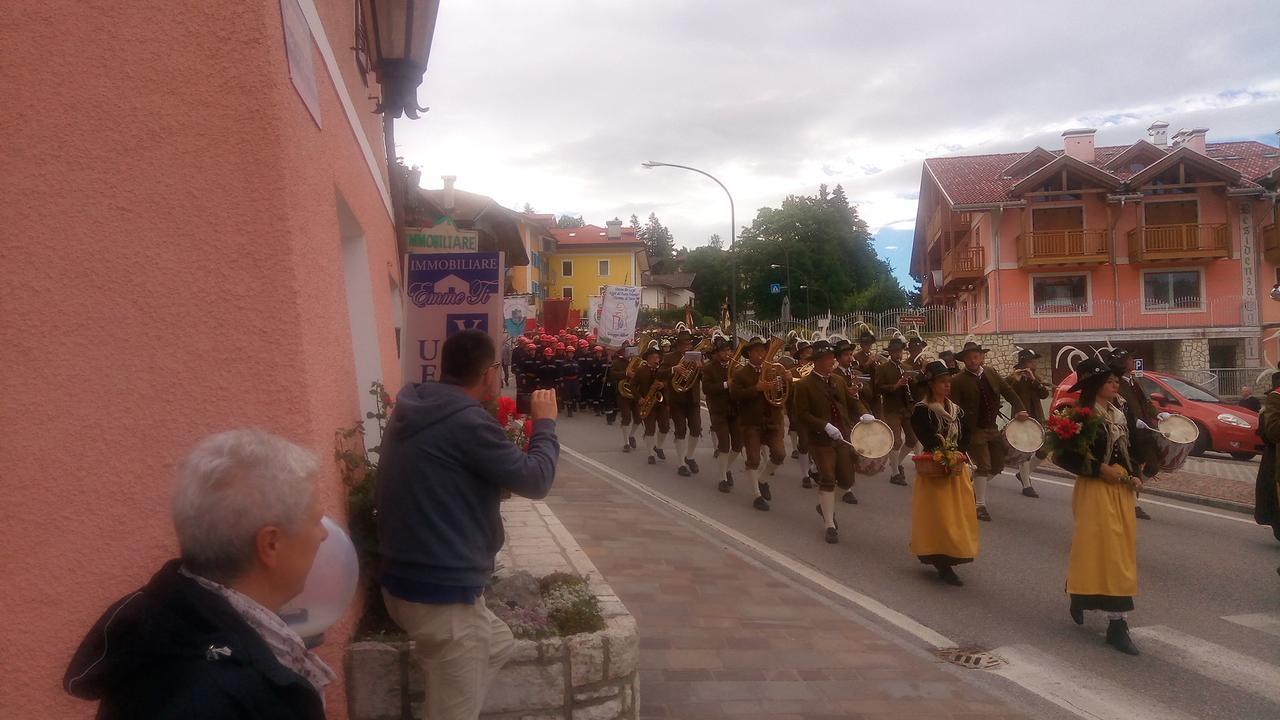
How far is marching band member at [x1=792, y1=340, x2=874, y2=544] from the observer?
9.18 m

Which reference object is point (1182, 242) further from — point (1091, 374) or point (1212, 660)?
point (1212, 660)

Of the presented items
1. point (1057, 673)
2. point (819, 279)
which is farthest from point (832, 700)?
point (819, 279)

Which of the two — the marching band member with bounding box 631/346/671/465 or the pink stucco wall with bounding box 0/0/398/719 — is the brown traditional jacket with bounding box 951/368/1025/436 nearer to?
the marching band member with bounding box 631/346/671/465

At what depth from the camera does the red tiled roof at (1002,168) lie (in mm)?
34438

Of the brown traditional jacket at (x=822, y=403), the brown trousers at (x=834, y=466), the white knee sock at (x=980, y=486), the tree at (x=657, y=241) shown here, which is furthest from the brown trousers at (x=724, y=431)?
the tree at (x=657, y=241)

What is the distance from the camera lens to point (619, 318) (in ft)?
72.0

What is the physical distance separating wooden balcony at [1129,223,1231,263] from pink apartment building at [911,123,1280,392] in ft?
0.12

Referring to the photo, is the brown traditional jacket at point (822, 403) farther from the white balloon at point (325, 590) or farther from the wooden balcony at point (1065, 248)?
the wooden balcony at point (1065, 248)

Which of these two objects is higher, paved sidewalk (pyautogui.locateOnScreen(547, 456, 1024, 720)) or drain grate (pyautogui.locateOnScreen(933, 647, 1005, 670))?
paved sidewalk (pyautogui.locateOnScreen(547, 456, 1024, 720))

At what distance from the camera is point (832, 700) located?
4746 millimetres

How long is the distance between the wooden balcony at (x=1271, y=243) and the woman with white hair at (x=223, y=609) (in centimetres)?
3817

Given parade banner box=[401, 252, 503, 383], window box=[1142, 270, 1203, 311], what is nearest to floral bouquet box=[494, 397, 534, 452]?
parade banner box=[401, 252, 503, 383]

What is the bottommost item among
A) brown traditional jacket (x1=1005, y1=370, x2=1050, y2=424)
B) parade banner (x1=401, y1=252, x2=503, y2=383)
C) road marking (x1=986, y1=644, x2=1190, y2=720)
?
road marking (x1=986, y1=644, x2=1190, y2=720)

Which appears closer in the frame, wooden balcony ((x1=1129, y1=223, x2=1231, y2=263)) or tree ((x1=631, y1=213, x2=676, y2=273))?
wooden balcony ((x1=1129, y1=223, x2=1231, y2=263))
